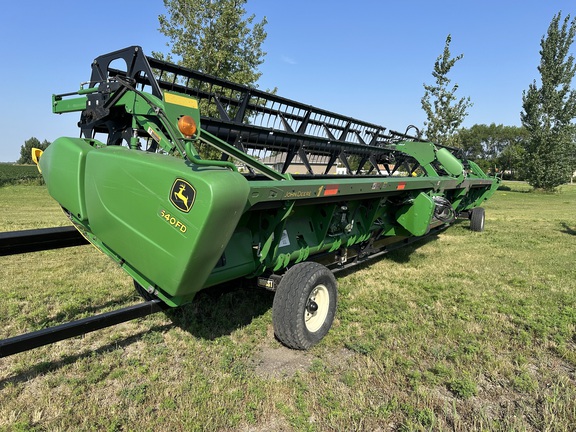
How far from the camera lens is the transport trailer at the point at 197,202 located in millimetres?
2068

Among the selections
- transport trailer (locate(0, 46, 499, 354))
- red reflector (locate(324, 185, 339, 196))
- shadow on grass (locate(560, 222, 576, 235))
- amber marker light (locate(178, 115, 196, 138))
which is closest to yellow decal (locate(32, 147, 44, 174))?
transport trailer (locate(0, 46, 499, 354))

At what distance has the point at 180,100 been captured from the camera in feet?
8.39

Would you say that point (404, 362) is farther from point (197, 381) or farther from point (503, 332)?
point (197, 381)

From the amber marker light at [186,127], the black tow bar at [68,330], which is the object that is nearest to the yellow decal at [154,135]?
the amber marker light at [186,127]

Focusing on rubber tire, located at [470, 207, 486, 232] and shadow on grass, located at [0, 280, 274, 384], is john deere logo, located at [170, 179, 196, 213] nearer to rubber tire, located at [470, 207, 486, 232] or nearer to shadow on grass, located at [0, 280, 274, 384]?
shadow on grass, located at [0, 280, 274, 384]

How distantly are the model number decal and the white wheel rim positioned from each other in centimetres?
142

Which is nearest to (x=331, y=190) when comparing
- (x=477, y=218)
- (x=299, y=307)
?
(x=299, y=307)

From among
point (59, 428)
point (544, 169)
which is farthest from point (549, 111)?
point (59, 428)

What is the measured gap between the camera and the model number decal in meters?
2.01

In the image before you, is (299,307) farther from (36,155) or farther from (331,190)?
(36,155)

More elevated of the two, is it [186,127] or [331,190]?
[186,127]

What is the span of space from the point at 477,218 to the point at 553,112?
872 inches

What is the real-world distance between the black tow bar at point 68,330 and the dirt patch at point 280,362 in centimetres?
80

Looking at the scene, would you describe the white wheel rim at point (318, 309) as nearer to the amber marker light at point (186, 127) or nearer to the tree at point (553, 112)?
the amber marker light at point (186, 127)
